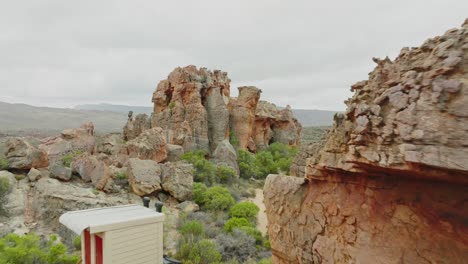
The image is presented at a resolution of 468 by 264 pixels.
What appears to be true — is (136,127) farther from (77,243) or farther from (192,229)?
(77,243)

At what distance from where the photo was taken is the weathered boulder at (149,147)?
18.9 meters

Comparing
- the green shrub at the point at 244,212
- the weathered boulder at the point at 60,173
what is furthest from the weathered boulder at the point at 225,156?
the weathered boulder at the point at 60,173

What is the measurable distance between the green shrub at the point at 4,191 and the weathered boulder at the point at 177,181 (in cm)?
641

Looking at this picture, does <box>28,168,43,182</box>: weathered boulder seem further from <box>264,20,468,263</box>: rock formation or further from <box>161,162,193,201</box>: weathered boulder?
<box>264,20,468,263</box>: rock formation

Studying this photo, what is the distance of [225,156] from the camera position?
25.0m

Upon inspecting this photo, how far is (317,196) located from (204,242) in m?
6.60

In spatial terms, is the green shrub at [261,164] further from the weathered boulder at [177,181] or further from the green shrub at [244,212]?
the green shrub at [244,212]

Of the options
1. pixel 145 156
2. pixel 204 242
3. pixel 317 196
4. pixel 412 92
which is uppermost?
pixel 412 92

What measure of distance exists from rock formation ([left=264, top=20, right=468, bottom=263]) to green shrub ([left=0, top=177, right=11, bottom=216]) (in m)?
12.1

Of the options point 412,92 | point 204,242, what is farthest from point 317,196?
Result: point 204,242

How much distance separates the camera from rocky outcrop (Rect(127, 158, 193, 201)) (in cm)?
1464

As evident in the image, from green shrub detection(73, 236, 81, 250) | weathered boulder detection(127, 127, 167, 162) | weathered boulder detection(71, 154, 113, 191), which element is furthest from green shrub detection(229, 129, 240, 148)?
green shrub detection(73, 236, 81, 250)

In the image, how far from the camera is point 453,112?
97.7 inches

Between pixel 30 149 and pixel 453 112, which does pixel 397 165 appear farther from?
pixel 30 149
